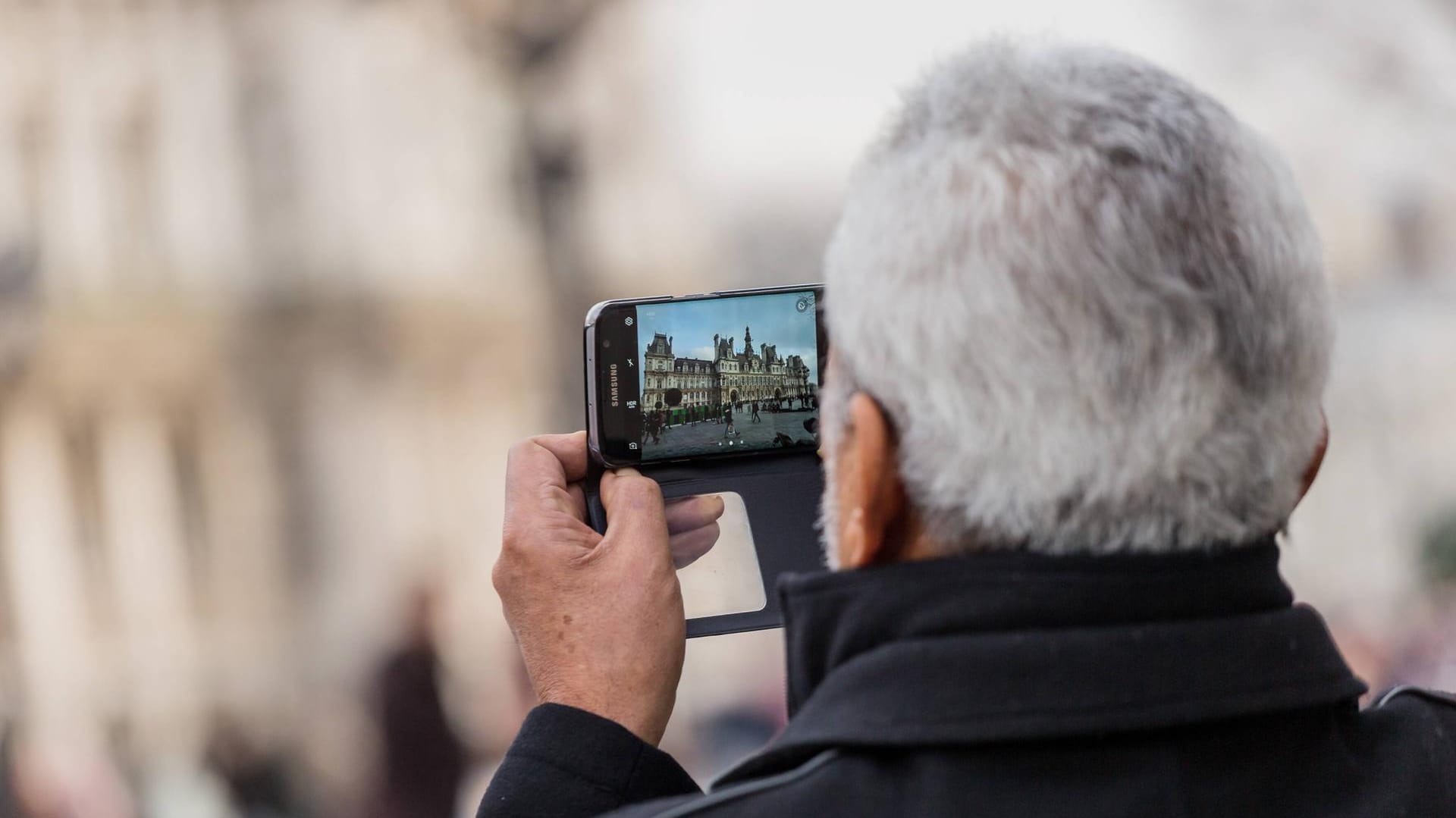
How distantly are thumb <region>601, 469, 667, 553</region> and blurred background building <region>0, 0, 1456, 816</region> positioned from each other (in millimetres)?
4192

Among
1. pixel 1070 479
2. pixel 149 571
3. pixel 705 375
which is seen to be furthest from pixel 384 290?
pixel 1070 479

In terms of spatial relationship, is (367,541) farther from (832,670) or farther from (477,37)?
(832,670)

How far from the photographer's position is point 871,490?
828 millimetres

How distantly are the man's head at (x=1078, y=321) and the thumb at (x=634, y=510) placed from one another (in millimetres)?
371

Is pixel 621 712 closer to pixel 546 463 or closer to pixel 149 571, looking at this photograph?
pixel 546 463

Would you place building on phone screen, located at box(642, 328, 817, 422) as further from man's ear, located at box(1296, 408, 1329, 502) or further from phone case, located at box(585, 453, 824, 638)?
man's ear, located at box(1296, 408, 1329, 502)

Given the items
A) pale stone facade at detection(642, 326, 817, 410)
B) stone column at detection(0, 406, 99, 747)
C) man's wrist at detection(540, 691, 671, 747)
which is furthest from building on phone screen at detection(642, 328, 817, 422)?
stone column at detection(0, 406, 99, 747)

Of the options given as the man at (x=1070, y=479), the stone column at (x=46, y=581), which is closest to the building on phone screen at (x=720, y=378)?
the man at (x=1070, y=479)

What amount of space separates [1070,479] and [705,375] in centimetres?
62

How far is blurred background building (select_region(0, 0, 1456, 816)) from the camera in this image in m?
5.41

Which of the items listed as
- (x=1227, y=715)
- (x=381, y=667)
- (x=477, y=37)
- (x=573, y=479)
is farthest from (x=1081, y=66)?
(x=477, y=37)

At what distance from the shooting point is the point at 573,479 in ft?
4.29

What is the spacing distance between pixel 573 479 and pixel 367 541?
Result: 4.50 meters

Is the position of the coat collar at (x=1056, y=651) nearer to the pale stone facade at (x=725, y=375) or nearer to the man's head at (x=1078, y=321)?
the man's head at (x=1078, y=321)
